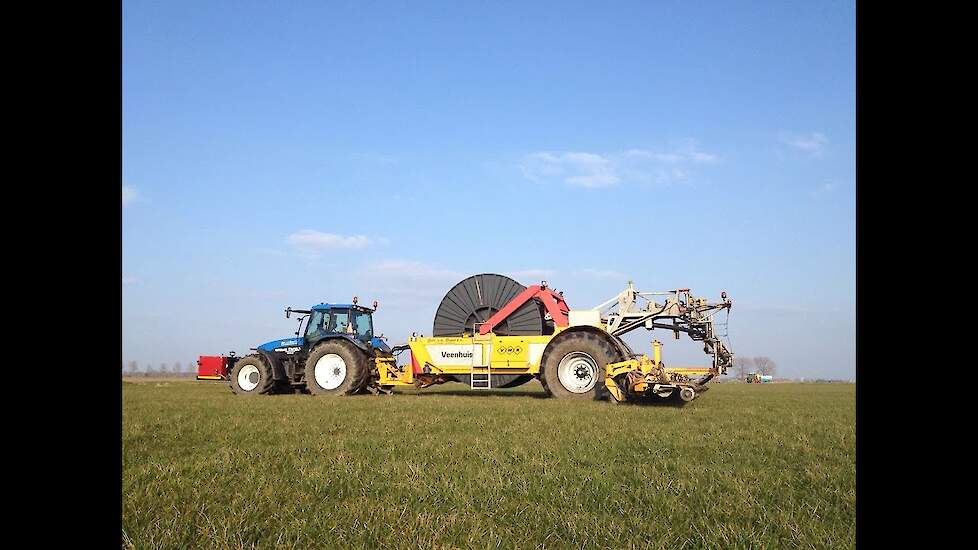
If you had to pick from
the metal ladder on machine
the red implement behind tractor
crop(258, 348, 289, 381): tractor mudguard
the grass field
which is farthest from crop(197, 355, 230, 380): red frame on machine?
the grass field

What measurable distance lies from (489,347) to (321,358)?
5097 millimetres

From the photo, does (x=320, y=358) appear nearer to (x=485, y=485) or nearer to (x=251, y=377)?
(x=251, y=377)

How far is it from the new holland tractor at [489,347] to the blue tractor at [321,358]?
0.03 m

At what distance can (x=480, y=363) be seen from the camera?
19672mm

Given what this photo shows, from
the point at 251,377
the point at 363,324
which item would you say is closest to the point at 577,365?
the point at 363,324

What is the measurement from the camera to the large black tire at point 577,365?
1769cm

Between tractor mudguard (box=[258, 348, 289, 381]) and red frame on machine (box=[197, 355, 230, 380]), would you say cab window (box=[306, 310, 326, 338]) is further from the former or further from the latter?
red frame on machine (box=[197, 355, 230, 380])

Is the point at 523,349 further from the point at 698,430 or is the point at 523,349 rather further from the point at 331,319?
the point at 698,430

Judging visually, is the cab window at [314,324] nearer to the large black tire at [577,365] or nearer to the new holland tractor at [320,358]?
the new holland tractor at [320,358]

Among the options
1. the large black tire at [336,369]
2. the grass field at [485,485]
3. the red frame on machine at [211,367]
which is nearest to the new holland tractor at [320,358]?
the large black tire at [336,369]
